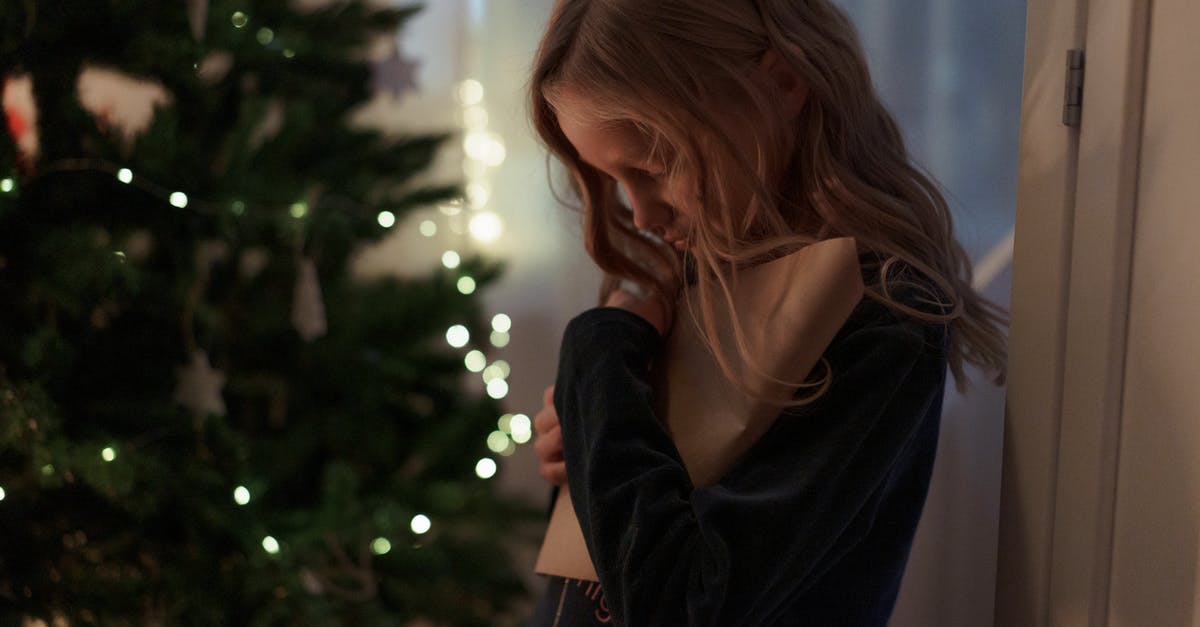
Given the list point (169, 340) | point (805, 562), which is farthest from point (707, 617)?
point (169, 340)

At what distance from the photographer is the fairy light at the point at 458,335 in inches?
65.7

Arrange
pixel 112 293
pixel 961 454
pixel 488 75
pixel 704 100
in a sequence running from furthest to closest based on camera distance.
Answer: pixel 488 75 → pixel 112 293 → pixel 961 454 → pixel 704 100

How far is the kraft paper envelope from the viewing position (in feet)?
2.32

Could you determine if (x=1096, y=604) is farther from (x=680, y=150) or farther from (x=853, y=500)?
(x=680, y=150)

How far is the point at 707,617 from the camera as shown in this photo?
677 millimetres

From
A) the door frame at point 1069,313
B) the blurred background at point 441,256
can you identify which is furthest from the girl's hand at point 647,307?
the blurred background at point 441,256

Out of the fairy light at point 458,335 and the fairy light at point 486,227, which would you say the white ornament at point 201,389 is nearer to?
the fairy light at point 458,335

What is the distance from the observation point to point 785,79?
2.72ft

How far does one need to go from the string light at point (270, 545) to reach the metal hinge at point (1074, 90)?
3.87 feet

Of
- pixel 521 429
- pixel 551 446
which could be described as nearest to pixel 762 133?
pixel 551 446

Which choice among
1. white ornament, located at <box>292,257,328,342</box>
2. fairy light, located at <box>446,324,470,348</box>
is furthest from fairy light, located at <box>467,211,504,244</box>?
white ornament, located at <box>292,257,328,342</box>

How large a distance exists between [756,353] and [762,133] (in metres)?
0.20

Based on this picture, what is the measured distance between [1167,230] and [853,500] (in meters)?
0.30

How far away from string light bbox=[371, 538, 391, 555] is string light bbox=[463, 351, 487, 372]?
0.33 m
